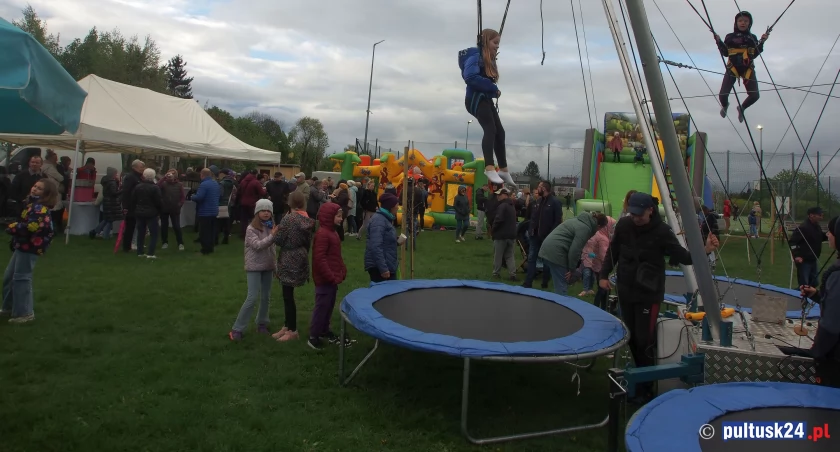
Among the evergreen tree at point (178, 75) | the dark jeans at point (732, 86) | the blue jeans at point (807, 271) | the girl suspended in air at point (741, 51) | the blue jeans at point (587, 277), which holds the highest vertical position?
the evergreen tree at point (178, 75)

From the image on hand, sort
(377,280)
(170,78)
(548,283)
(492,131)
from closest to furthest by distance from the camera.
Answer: (492,131) → (377,280) → (548,283) → (170,78)

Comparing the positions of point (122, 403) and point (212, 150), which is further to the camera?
point (212, 150)

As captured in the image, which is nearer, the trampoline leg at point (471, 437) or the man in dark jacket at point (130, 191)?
the trampoline leg at point (471, 437)

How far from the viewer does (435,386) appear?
164 inches

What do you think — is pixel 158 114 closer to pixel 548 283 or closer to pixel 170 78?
pixel 548 283

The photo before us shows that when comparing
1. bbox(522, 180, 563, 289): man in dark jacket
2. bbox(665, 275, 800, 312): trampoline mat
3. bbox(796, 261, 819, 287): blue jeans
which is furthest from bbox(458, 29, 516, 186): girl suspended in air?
bbox(796, 261, 819, 287): blue jeans

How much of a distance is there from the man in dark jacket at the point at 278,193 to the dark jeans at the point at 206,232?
60.9 inches

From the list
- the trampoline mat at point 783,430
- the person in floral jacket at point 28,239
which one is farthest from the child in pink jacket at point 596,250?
the person in floral jacket at point 28,239

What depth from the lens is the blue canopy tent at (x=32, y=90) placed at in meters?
2.47

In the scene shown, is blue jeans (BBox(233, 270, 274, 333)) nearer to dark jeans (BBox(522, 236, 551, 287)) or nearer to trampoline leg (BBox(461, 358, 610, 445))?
trampoline leg (BBox(461, 358, 610, 445))

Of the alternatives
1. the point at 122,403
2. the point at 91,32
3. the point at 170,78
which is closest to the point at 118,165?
the point at 122,403

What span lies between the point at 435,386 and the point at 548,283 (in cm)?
450

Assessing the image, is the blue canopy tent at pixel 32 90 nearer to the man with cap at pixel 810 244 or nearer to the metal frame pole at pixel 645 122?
the metal frame pole at pixel 645 122

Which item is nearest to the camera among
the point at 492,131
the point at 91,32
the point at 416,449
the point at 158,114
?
the point at 416,449
